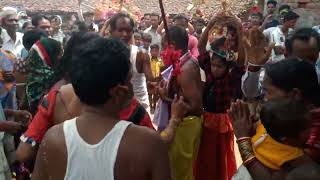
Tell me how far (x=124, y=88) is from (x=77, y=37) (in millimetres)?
1294

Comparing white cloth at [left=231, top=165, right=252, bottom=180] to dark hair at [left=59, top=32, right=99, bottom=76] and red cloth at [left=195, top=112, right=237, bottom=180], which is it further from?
red cloth at [left=195, top=112, right=237, bottom=180]

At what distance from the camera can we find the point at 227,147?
4691 mm

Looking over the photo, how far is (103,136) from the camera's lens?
1944 millimetres

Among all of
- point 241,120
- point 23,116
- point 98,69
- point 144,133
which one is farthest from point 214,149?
point 98,69

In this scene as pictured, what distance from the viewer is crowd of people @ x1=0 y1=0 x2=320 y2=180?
1946mm

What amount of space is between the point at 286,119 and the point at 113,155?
0.86m

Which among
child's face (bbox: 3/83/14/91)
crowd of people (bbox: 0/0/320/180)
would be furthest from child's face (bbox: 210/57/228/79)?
child's face (bbox: 3/83/14/91)

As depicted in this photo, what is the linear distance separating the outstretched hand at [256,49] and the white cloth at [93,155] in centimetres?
324

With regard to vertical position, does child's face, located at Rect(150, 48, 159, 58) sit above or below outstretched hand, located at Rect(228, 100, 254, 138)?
below

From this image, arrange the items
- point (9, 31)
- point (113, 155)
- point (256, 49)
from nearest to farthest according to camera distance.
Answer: point (113, 155) < point (256, 49) < point (9, 31)

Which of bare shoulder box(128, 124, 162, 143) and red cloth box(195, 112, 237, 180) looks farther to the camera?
red cloth box(195, 112, 237, 180)

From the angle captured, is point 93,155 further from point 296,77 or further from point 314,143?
point 296,77

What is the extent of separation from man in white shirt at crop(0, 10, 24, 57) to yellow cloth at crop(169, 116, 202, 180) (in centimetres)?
363

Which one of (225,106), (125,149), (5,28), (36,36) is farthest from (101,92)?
(5,28)
